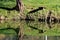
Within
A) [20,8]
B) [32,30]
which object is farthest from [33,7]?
[32,30]

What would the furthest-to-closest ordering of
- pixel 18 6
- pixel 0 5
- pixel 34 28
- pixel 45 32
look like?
pixel 0 5
pixel 18 6
pixel 34 28
pixel 45 32

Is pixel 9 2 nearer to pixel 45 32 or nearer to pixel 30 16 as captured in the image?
pixel 30 16

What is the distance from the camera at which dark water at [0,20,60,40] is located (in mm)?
25647

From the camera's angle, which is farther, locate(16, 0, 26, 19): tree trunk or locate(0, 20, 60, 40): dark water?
locate(16, 0, 26, 19): tree trunk

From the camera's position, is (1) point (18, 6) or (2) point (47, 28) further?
(1) point (18, 6)

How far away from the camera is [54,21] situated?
118 ft


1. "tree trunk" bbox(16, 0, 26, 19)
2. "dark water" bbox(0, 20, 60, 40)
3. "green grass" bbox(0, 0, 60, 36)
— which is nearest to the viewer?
"dark water" bbox(0, 20, 60, 40)

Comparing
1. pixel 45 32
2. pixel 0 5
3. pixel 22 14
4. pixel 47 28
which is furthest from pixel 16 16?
pixel 45 32

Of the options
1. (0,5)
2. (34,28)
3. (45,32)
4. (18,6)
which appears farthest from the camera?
(0,5)

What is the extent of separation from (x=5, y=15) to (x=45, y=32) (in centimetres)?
864

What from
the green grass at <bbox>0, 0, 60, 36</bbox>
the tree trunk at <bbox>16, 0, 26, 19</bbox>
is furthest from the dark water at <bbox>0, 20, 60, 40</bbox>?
the tree trunk at <bbox>16, 0, 26, 19</bbox>

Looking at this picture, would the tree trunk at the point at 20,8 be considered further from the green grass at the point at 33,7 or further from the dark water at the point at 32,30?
the dark water at the point at 32,30

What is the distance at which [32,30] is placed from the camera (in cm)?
3017

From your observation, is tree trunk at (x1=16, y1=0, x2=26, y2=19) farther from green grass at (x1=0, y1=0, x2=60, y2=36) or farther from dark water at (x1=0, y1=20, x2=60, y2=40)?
dark water at (x1=0, y1=20, x2=60, y2=40)
